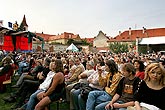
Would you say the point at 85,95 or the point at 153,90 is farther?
the point at 85,95

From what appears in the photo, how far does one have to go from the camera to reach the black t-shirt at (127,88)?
422cm

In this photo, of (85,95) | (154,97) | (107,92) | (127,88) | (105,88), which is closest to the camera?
(154,97)

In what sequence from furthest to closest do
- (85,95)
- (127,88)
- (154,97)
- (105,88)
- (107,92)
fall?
(85,95), (105,88), (107,92), (127,88), (154,97)

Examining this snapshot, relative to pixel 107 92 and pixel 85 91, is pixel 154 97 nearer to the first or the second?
pixel 107 92

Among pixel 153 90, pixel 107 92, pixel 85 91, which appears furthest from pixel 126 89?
pixel 85 91

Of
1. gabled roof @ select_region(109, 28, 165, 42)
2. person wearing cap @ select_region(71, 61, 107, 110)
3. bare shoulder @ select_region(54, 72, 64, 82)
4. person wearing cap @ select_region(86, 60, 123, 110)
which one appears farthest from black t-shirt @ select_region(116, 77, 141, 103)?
gabled roof @ select_region(109, 28, 165, 42)

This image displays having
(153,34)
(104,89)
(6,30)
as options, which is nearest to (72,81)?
(104,89)

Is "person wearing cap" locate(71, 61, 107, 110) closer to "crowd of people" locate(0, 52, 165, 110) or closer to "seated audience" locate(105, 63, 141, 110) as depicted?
"crowd of people" locate(0, 52, 165, 110)

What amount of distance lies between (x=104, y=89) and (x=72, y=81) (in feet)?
6.12

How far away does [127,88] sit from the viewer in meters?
4.29

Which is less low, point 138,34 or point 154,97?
point 138,34

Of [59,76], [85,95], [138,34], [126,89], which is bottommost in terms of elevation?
[85,95]

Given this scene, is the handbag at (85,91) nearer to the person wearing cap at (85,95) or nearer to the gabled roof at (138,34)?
the person wearing cap at (85,95)

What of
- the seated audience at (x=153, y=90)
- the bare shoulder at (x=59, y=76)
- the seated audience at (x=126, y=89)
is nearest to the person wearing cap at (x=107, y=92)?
the seated audience at (x=126, y=89)
